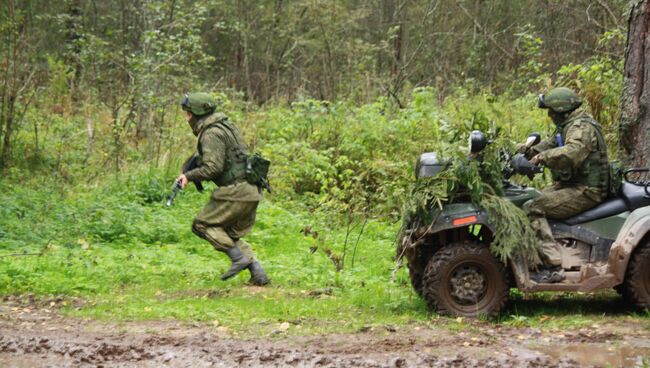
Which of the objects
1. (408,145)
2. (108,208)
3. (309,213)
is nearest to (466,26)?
(408,145)

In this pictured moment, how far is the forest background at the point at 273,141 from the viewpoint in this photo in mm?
8234

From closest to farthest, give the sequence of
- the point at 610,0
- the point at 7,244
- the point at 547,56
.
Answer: the point at 7,244, the point at 610,0, the point at 547,56

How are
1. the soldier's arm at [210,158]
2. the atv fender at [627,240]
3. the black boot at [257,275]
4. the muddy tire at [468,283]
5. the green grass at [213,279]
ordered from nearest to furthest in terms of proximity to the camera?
the atv fender at [627,240] < the muddy tire at [468,283] < the green grass at [213,279] < the soldier's arm at [210,158] < the black boot at [257,275]

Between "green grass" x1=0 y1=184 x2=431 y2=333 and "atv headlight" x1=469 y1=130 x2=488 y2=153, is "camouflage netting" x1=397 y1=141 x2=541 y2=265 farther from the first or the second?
"green grass" x1=0 y1=184 x2=431 y2=333

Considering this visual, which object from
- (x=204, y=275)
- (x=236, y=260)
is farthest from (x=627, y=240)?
(x=204, y=275)

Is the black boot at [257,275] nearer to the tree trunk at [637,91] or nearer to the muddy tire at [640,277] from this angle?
the muddy tire at [640,277]

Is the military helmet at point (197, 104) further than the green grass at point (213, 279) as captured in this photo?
Yes

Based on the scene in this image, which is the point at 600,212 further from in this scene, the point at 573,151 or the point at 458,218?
the point at 458,218

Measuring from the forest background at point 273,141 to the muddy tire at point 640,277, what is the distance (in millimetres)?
1615

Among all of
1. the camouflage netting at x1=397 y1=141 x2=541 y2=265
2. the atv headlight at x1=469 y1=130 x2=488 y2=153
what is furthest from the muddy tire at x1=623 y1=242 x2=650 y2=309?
the atv headlight at x1=469 y1=130 x2=488 y2=153

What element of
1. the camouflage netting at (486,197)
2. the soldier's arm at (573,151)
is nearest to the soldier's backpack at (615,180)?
the soldier's arm at (573,151)

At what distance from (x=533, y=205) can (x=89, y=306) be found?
4.33 metres

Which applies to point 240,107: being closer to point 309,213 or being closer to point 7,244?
point 309,213

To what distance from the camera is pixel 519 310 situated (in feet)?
22.9
